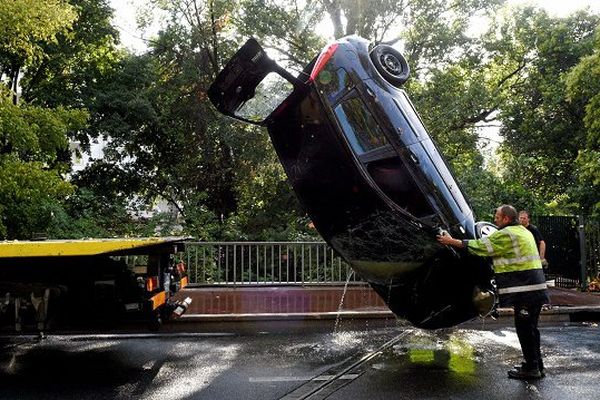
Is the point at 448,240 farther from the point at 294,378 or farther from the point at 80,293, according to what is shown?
the point at 80,293

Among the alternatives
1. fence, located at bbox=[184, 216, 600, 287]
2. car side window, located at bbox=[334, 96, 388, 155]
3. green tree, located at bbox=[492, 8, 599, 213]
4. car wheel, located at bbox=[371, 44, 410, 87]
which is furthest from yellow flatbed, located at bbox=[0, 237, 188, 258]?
green tree, located at bbox=[492, 8, 599, 213]

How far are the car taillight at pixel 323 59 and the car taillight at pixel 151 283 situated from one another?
264cm

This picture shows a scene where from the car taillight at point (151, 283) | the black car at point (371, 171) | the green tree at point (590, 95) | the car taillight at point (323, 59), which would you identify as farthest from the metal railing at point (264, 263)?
the green tree at point (590, 95)

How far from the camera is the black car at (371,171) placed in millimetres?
6020

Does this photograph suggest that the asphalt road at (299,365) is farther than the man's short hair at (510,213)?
No

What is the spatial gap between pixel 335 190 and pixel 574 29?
18.2 meters

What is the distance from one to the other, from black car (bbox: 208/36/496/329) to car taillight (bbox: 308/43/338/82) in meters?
0.01

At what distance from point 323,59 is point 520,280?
2889 millimetres

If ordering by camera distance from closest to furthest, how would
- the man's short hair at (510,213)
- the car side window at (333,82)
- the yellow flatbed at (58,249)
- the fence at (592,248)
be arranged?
the yellow flatbed at (58,249) → the man's short hair at (510,213) → the car side window at (333,82) → the fence at (592,248)

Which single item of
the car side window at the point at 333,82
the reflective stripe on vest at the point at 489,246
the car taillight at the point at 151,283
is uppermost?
the car side window at the point at 333,82

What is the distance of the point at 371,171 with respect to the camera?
599 cm

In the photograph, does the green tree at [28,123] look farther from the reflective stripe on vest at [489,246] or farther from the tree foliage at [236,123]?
the reflective stripe on vest at [489,246]

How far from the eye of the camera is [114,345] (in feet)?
24.4

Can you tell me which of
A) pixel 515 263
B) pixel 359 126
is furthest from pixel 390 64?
pixel 515 263
